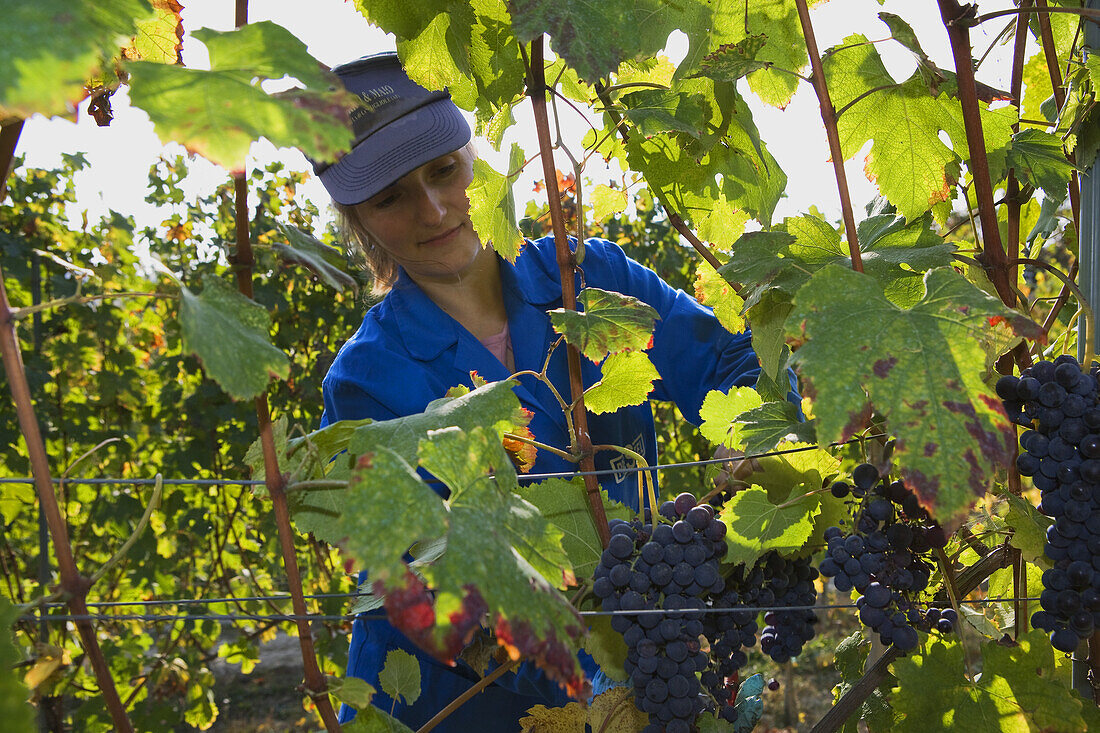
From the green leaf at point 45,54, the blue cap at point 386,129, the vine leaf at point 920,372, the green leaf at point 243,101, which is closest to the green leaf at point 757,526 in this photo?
the vine leaf at point 920,372

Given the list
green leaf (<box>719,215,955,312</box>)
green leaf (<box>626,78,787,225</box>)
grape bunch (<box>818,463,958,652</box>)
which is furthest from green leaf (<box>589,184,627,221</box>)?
grape bunch (<box>818,463,958,652</box>)

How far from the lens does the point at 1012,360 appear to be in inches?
38.3

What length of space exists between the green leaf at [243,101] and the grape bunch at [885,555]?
25.5 inches

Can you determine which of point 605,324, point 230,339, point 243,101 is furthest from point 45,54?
point 605,324

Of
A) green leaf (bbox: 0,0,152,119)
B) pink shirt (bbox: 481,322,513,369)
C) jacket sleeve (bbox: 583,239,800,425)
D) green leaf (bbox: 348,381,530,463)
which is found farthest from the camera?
pink shirt (bbox: 481,322,513,369)

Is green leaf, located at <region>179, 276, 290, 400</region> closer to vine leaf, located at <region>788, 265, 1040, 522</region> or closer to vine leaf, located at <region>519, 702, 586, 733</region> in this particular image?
vine leaf, located at <region>788, 265, 1040, 522</region>

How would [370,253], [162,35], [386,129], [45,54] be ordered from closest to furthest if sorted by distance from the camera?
[45,54] < [162,35] < [386,129] < [370,253]

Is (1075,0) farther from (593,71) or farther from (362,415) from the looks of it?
(362,415)

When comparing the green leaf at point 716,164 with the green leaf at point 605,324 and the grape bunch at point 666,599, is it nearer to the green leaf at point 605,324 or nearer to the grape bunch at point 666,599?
the green leaf at point 605,324

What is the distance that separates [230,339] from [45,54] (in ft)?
→ 0.79

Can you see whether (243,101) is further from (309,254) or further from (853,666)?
(853,666)

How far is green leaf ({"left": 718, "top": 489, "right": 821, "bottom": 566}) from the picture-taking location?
3.30 feet

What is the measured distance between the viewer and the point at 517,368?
199 centimetres

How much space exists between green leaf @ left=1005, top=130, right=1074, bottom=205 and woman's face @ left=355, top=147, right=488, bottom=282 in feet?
3.84
